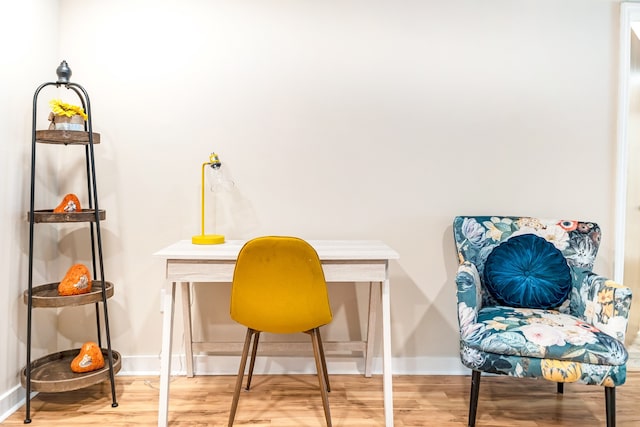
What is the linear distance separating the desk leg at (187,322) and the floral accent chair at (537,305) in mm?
1316

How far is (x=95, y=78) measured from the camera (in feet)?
7.50

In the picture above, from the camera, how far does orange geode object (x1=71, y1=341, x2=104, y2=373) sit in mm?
1955

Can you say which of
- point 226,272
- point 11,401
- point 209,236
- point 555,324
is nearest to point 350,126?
point 209,236

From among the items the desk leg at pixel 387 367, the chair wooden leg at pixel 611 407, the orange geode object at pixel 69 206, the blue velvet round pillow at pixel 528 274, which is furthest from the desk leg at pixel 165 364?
the chair wooden leg at pixel 611 407

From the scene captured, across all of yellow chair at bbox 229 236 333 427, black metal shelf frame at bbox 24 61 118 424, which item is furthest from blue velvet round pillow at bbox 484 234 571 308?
black metal shelf frame at bbox 24 61 118 424

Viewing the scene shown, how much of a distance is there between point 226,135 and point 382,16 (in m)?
1.08

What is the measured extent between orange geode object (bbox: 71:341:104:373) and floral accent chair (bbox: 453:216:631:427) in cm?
164

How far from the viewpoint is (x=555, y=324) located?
1.75 metres

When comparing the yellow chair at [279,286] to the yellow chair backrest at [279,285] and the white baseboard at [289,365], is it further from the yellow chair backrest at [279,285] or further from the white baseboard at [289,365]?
the white baseboard at [289,365]

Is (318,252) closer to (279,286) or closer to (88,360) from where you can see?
(279,286)

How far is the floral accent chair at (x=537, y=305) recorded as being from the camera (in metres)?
1.61

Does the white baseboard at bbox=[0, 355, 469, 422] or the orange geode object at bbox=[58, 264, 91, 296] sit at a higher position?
the orange geode object at bbox=[58, 264, 91, 296]

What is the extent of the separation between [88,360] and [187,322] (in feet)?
1.51

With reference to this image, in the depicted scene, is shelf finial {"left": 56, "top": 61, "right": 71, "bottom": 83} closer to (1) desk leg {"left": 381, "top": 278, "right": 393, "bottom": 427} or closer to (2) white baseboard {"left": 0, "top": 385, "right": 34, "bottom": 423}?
(2) white baseboard {"left": 0, "top": 385, "right": 34, "bottom": 423}
